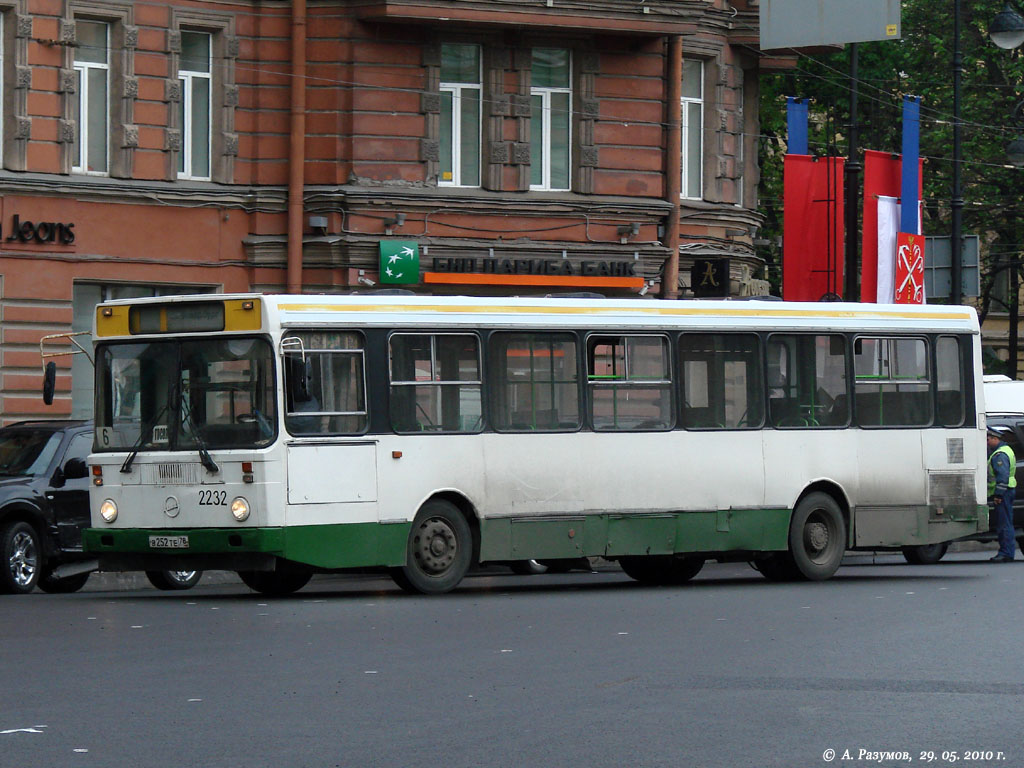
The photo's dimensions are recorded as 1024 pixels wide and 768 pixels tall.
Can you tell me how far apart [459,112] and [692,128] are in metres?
4.43

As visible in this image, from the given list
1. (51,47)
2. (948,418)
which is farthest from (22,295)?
(948,418)

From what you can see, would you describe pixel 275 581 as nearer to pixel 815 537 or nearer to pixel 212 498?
pixel 212 498

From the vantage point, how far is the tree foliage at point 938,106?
48281 millimetres

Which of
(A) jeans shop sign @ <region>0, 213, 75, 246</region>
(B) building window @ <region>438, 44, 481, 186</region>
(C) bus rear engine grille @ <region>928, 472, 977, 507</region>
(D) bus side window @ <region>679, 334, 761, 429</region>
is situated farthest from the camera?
(B) building window @ <region>438, 44, 481, 186</region>

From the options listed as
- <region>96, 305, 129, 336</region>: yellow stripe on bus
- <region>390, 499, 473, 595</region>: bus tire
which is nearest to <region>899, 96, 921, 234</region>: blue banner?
<region>390, 499, 473, 595</region>: bus tire

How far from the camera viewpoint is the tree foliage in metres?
48.3

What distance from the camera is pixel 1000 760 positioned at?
833 centimetres

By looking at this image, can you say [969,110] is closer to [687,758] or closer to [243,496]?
[243,496]

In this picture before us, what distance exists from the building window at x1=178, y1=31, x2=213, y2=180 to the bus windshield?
39.0 ft

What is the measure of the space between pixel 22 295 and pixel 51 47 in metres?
3.42

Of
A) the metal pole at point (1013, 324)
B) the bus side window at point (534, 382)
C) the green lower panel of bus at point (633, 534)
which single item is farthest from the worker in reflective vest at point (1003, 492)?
the metal pole at point (1013, 324)

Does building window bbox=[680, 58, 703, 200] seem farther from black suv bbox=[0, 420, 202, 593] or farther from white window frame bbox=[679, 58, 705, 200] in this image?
black suv bbox=[0, 420, 202, 593]

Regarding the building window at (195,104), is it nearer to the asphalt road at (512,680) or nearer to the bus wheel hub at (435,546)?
the asphalt road at (512,680)

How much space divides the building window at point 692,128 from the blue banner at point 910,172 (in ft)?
10.6
